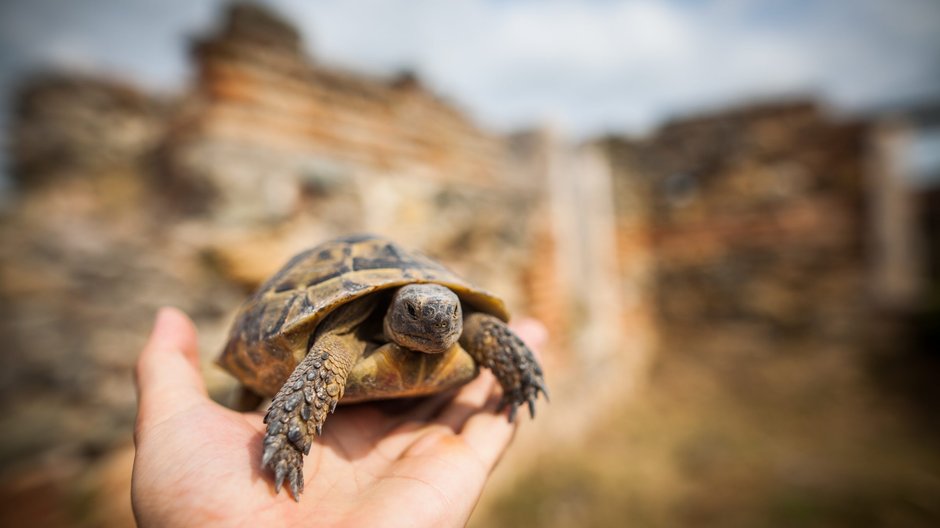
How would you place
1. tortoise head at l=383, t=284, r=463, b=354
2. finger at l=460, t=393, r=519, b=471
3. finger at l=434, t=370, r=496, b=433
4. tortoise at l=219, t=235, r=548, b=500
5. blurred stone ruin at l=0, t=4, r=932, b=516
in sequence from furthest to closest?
blurred stone ruin at l=0, t=4, r=932, b=516
finger at l=434, t=370, r=496, b=433
finger at l=460, t=393, r=519, b=471
tortoise head at l=383, t=284, r=463, b=354
tortoise at l=219, t=235, r=548, b=500

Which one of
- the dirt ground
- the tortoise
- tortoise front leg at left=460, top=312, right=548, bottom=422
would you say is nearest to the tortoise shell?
the tortoise

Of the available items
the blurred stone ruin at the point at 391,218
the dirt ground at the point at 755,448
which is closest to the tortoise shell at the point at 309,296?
the blurred stone ruin at the point at 391,218

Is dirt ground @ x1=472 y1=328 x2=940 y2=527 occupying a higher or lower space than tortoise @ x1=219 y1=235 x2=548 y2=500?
lower

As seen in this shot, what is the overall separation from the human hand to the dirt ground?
7.73 feet

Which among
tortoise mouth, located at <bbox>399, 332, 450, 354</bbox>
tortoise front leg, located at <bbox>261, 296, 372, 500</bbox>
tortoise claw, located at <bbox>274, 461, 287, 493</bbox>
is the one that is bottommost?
tortoise claw, located at <bbox>274, 461, 287, 493</bbox>

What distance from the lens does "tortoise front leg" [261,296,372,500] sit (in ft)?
3.87

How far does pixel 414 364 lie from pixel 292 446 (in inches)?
18.1

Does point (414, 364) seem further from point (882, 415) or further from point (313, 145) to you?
point (882, 415)

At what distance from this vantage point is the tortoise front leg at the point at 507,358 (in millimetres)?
1650

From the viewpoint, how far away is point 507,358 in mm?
1650

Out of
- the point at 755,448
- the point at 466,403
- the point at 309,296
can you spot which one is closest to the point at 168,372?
the point at 309,296

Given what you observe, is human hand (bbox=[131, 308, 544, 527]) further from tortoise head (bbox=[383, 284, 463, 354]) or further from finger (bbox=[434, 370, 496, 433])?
tortoise head (bbox=[383, 284, 463, 354])

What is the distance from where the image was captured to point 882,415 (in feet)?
18.9

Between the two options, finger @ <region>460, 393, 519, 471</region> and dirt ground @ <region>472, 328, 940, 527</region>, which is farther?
dirt ground @ <region>472, 328, 940, 527</region>
